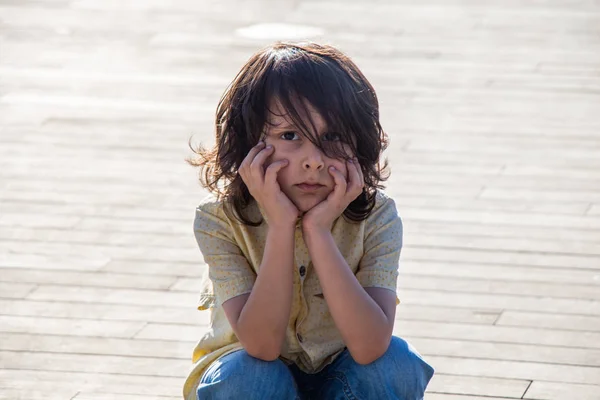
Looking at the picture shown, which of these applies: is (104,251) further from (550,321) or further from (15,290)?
(550,321)

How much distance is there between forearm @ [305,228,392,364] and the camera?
7.79ft

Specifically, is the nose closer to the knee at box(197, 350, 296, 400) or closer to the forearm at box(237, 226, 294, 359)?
the forearm at box(237, 226, 294, 359)

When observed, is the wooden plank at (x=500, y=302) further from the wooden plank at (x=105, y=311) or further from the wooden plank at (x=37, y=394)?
the wooden plank at (x=37, y=394)

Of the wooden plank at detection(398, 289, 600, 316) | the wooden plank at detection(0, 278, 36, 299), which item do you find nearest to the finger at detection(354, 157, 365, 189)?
the wooden plank at detection(398, 289, 600, 316)

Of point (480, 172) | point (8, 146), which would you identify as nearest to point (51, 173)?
point (8, 146)

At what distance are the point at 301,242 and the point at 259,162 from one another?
0.81 ft

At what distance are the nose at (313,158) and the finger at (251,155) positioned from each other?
0.33ft

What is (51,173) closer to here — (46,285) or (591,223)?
(46,285)

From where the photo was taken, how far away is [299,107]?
2385 mm

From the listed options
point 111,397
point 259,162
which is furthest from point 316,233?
point 111,397

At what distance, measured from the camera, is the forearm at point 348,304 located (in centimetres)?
238

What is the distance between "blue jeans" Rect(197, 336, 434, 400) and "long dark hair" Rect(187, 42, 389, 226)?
295 millimetres

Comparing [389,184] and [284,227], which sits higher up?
[284,227]

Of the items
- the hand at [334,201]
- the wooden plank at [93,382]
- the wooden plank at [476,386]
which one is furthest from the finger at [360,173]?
the wooden plank at [93,382]
